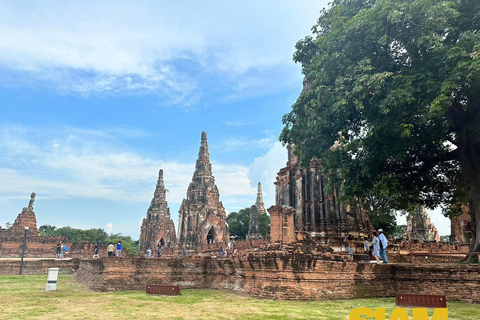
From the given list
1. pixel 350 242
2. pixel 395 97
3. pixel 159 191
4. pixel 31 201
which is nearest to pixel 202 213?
pixel 159 191

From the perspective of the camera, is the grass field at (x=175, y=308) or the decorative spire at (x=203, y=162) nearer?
the grass field at (x=175, y=308)

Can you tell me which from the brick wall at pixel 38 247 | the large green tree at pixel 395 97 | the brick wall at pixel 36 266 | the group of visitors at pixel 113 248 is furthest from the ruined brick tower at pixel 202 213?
the large green tree at pixel 395 97

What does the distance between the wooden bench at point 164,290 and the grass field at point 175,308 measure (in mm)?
451

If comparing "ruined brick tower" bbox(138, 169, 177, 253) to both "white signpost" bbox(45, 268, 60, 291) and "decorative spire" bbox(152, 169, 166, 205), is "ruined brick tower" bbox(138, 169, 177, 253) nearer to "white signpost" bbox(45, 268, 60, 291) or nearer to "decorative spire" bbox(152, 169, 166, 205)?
"decorative spire" bbox(152, 169, 166, 205)

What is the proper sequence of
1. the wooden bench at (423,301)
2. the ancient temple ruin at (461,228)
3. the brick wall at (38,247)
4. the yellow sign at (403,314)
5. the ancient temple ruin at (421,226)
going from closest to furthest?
the yellow sign at (403,314), the wooden bench at (423,301), the brick wall at (38,247), the ancient temple ruin at (461,228), the ancient temple ruin at (421,226)

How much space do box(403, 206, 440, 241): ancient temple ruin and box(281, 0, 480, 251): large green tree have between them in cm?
1557

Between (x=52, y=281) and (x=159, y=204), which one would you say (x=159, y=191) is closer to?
(x=159, y=204)

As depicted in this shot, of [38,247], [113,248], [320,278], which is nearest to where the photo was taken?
[320,278]

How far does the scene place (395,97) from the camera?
10.5m

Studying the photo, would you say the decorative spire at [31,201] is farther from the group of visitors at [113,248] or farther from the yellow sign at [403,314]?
the yellow sign at [403,314]

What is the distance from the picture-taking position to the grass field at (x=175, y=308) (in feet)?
23.1

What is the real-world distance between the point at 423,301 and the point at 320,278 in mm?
2752

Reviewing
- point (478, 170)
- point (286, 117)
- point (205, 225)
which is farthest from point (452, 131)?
point (205, 225)

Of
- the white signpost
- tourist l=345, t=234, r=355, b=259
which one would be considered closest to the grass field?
the white signpost
